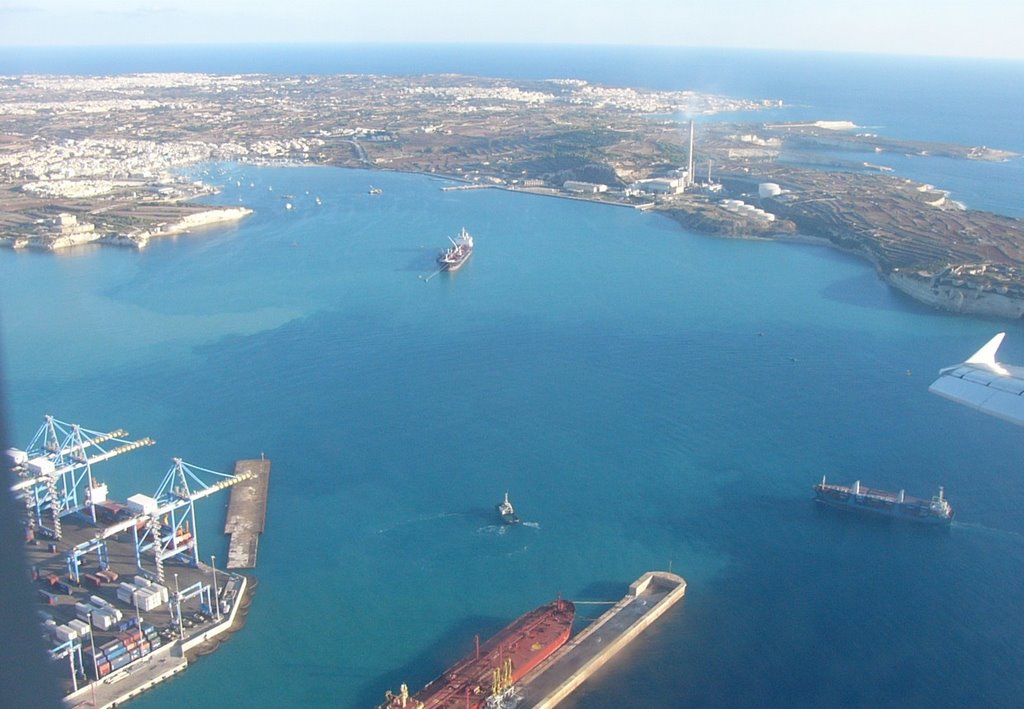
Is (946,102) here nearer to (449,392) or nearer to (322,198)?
(322,198)

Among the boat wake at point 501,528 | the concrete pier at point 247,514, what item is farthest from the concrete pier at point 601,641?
the concrete pier at point 247,514

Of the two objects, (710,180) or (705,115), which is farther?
(705,115)

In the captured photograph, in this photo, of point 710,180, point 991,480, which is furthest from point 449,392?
point 710,180

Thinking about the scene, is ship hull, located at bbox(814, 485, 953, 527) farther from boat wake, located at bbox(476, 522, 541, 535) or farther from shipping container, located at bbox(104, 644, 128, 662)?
shipping container, located at bbox(104, 644, 128, 662)

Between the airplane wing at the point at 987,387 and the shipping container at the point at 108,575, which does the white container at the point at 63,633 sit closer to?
the shipping container at the point at 108,575

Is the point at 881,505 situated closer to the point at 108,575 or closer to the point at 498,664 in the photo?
the point at 498,664

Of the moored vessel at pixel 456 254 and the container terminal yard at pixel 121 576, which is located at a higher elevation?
the moored vessel at pixel 456 254

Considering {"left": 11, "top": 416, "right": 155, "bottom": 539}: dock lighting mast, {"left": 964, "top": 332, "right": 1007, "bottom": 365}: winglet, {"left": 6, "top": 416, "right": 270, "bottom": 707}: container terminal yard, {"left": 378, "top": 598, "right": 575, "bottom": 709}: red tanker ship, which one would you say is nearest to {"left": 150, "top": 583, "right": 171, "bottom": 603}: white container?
{"left": 6, "top": 416, "right": 270, "bottom": 707}: container terminal yard
